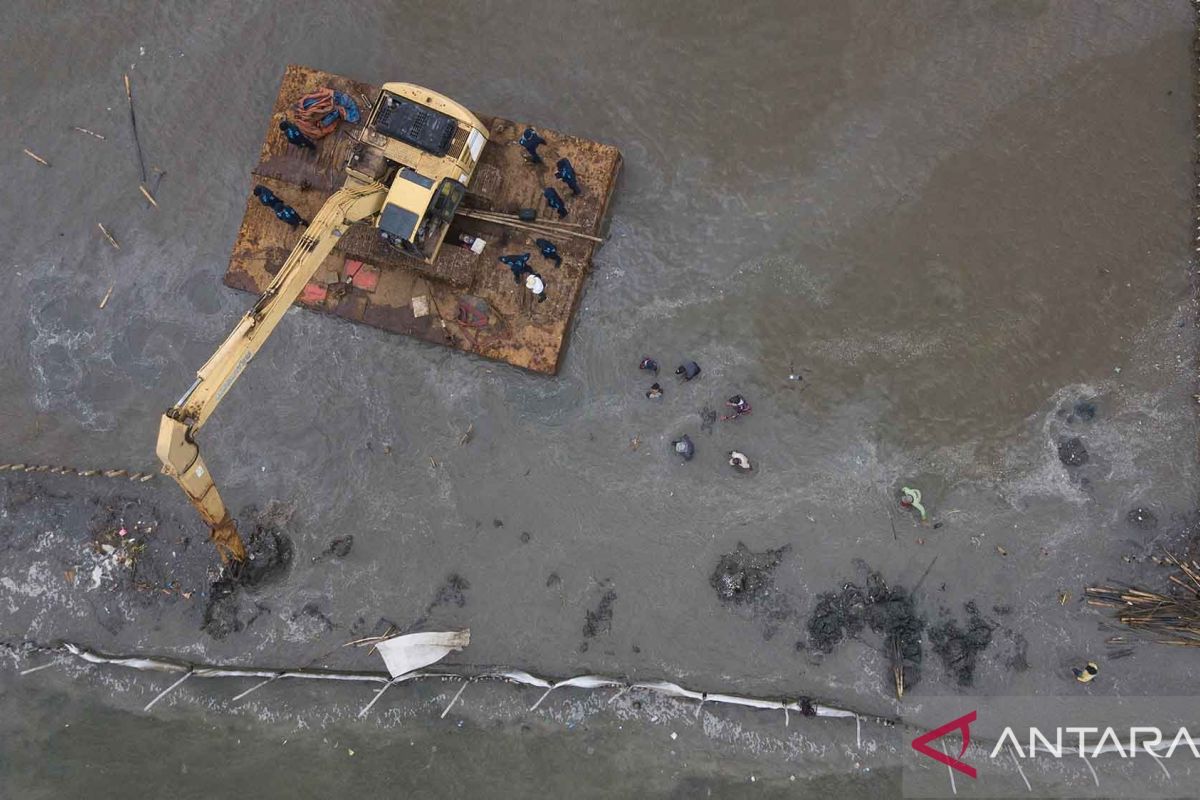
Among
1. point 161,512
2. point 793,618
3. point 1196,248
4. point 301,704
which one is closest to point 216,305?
point 161,512

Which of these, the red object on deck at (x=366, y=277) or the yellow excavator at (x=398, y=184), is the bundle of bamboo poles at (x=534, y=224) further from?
the red object on deck at (x=366, y=277)

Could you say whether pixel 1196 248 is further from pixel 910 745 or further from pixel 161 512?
pixel 161 512

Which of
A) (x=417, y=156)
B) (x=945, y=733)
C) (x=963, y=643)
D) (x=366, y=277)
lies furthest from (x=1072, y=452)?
(x=366, y=277)

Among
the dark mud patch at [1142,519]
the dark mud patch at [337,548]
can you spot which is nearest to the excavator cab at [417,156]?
the dark mud patch at [337,548]

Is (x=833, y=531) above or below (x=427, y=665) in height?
above

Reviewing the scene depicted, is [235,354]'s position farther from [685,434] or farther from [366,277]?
[685,434]

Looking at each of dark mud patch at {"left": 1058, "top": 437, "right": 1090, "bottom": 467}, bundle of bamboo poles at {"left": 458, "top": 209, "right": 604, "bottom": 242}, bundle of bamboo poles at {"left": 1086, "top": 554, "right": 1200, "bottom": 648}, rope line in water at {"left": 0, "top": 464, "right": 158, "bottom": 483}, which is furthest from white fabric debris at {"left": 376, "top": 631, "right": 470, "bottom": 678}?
bundle of bamboo poles at {"left": 1086, "top": 554, "right": 1200, "bottom": 648}
